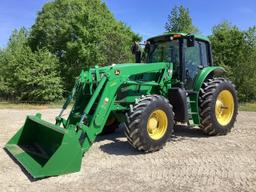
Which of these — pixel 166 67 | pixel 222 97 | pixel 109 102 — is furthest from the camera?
pixel 222 97

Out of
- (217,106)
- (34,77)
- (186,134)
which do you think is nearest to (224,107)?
(217,106)

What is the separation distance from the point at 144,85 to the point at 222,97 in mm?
2352

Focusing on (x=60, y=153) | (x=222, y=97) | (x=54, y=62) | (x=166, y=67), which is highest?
(x=54, y=62)

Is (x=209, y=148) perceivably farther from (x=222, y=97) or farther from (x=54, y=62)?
(x=54, y=62)

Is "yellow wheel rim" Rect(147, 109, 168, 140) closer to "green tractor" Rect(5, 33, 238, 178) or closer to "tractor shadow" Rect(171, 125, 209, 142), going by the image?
"green tractor" Rect(5, 33, 238, 178)

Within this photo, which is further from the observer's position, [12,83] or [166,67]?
[12,83]

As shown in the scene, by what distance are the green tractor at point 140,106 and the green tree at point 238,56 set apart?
81.1 ft

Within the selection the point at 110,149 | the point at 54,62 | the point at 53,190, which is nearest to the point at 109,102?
the point at 110,149

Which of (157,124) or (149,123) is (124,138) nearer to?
(157,124)

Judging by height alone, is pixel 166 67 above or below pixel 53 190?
above

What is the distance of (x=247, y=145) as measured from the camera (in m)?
7.44

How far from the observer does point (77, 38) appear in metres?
33.5

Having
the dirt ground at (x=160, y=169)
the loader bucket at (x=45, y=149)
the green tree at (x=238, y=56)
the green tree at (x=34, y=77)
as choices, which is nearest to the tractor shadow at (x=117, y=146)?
the dirt ground at (x=160, y=169)

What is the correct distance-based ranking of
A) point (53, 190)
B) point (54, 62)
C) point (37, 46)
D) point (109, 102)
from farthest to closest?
point (37, 46)
point (54, 62)
point (109, 102)
point (53, 190)
